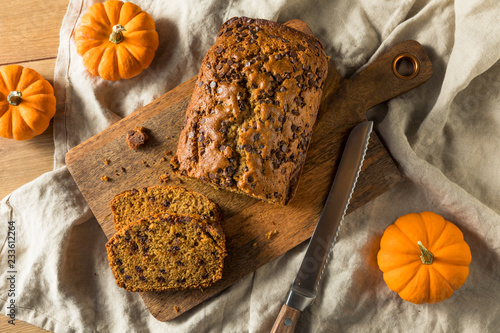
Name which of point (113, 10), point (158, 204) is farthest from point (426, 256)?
point (113, 10)

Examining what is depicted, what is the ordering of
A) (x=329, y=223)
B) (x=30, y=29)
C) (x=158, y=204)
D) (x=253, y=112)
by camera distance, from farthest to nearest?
(x=30, y=29)
(x=158, y=204)
(x=329, y=223)
(x=253, y=112)

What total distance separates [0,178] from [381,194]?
3.36 m

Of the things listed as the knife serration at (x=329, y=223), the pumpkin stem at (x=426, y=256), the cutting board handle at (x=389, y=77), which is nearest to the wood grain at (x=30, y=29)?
the cutting board handle at (x=389, y=77)

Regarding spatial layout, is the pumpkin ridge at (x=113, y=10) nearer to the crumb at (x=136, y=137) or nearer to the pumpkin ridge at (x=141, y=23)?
the pumpkin ridge at (x=141, y=23)

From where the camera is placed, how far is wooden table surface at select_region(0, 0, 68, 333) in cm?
348

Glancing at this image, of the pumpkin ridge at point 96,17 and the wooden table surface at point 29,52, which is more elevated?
the pumpkin ridge at point 96,17

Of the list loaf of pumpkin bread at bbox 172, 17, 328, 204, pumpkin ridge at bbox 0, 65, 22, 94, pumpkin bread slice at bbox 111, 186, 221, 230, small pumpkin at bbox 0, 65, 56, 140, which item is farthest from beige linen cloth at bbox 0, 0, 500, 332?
loaf of pumpkin bread at bbox 172, 17, 328, 204

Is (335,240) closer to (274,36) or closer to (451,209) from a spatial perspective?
(451,209)

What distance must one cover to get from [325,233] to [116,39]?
227 centimetres

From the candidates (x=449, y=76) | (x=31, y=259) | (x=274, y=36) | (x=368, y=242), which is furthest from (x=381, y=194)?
(x=31, y=259)

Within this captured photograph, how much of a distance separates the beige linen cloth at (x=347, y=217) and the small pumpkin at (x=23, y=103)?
223 mm

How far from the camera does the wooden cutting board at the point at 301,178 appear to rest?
3.14 meters

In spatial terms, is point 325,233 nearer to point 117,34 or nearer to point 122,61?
point 122,61

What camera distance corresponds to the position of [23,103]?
10.4 ft
